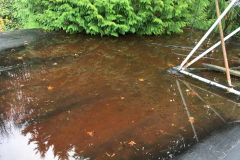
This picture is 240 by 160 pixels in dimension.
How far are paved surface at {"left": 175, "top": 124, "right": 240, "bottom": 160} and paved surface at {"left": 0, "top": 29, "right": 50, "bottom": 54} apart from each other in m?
5.37

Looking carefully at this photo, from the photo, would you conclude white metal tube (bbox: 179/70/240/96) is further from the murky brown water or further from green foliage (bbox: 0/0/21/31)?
green foliage (bbox: 0/0/21/31)

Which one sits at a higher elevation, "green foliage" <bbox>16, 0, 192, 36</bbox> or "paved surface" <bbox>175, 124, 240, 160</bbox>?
"green foliage" <bbox>16, 0, 192, 36</bbox>

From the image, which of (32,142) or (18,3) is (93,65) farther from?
(18,3)

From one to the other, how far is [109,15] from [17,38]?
3214mm

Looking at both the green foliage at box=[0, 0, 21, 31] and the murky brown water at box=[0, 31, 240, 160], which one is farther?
the green foliage at box=[0, 0, 21, 31]

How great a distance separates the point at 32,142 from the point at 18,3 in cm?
663

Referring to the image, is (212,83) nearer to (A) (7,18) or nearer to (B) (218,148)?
(B) (218,148)

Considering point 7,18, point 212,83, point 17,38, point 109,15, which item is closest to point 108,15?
point 109,15

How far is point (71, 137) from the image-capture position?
270 centimetres

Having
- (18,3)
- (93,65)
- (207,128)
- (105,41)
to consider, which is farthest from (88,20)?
(207,128)

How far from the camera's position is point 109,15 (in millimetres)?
6457

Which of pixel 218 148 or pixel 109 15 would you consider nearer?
pixel 218 148

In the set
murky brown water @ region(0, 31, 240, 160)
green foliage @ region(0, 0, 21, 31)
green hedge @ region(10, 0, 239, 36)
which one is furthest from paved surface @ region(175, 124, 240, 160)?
green foliage @ region(0, 0, 21, 31)

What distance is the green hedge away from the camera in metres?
6.33
